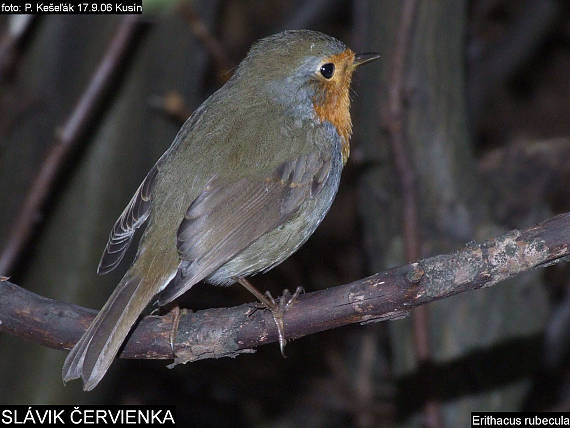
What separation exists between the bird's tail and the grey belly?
18.9 inches

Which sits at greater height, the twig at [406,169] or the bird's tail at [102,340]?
the twig at [406,169]

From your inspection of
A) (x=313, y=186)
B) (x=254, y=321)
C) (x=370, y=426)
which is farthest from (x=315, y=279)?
(x=254, y=321)

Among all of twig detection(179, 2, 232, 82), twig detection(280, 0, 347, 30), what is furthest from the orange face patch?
twig detection(280, 0, 347, 30)

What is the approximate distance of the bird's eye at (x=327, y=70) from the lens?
12.1 feet

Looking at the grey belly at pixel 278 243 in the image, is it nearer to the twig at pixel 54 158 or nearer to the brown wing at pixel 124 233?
the brown wing at pixel 124 233

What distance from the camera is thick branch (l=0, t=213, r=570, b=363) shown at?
2.67 meters

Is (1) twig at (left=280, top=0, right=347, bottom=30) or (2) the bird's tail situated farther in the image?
(1) twig at (left=280, top=0, right=347, bottom=30)

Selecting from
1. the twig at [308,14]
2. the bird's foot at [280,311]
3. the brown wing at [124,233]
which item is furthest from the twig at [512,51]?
the bird's foot at [280,311]

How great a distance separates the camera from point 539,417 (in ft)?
A: 15.8

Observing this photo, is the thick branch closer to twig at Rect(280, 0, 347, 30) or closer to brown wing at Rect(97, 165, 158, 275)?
brown wing at Rect(97, 165, 158, 275)

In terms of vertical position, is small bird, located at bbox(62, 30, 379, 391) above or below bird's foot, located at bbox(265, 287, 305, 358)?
above

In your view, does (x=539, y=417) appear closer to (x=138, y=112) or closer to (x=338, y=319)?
(x=338, y=319)

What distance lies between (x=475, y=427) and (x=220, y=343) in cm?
189

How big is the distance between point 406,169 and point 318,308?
4.24 feet
